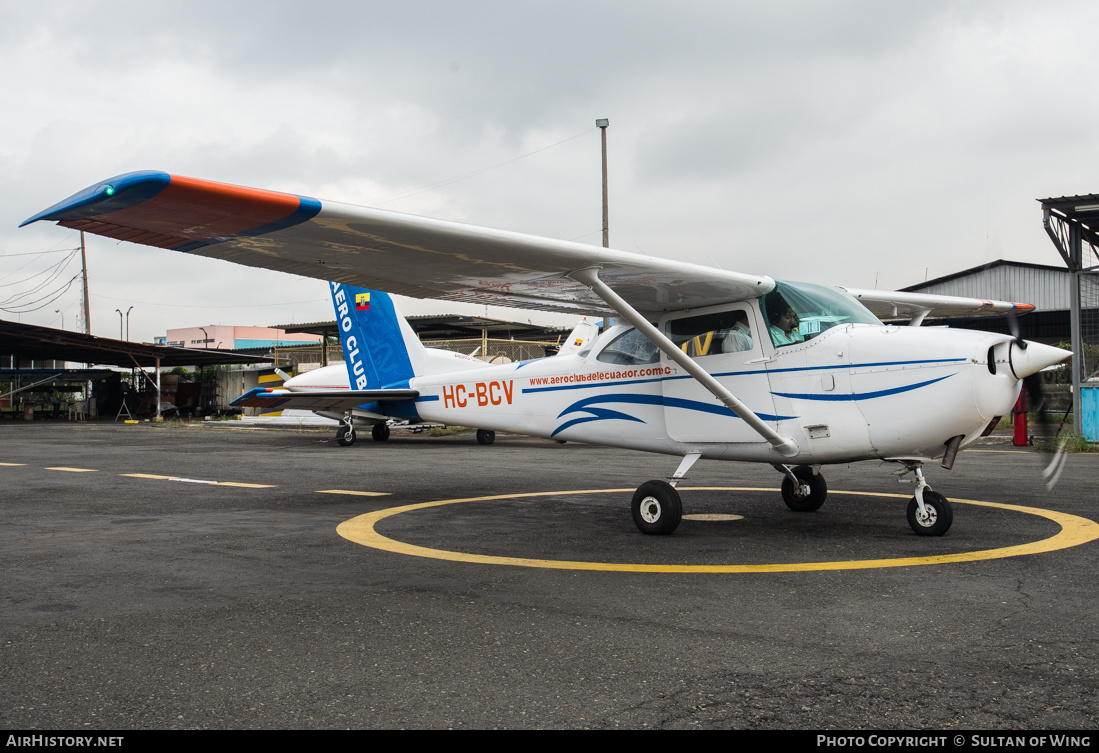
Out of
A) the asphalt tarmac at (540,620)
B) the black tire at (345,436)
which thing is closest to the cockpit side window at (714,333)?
the asphalt tarmac at (540,620)

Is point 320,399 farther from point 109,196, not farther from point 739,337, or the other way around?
point 109,196

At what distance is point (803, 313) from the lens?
7148 mm

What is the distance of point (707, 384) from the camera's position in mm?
6961

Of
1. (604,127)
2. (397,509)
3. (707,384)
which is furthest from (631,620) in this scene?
(604,127)

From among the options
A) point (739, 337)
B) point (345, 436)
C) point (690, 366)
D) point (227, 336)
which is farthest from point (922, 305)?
point (227, 336)

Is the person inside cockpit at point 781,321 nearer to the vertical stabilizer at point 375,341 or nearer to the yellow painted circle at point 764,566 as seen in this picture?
the yellow painted circle at point 764,566

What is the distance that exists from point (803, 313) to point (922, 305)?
3.71 metres

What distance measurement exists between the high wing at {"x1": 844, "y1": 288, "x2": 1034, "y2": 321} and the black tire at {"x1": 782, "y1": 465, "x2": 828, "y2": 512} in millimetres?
2500

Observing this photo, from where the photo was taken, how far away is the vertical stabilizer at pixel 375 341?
16672 mm

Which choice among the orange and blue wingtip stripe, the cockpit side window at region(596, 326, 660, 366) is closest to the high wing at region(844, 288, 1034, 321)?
the cockpit side window at region(596, 326, 660, 366)

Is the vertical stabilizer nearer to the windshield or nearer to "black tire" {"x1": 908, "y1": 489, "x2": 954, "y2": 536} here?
the windshield

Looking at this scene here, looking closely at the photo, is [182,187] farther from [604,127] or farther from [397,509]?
[604,127]

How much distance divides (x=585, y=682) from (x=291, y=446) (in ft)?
59.5

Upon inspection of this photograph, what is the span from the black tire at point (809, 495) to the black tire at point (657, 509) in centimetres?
189
